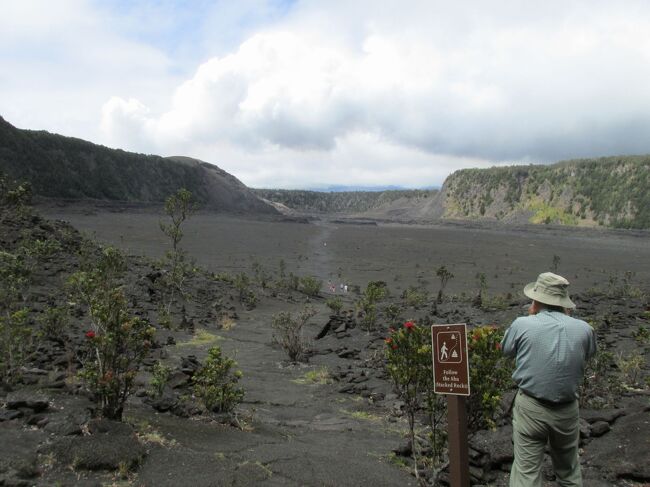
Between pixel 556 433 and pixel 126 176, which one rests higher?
pixel 126 176

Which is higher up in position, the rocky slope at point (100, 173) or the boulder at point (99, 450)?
the rocky slope at point (100, 173)

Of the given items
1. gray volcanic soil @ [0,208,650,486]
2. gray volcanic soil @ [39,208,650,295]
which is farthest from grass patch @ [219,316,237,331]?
gray volcanic soil @ [39,208,650,295]

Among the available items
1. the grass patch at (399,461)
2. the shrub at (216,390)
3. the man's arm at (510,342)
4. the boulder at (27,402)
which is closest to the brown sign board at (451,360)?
the man's arm at (510,342)

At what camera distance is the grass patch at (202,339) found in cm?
1531

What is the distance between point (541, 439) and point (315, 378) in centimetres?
843

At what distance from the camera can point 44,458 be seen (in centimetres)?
481

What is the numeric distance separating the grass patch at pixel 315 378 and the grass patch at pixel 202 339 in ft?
14.1

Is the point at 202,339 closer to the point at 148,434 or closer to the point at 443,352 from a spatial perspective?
the point at 148,434

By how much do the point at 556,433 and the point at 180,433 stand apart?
410cm

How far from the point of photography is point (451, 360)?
416 centimetres

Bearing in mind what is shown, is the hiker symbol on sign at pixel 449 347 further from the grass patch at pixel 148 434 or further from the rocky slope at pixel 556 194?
the rocky slope at pixel 556 194

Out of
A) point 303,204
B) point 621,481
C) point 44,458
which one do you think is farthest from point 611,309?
point 303,204

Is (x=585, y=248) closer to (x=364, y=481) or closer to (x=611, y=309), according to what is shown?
(x=611, y=309)

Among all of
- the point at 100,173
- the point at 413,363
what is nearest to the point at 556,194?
the point at 100,173
